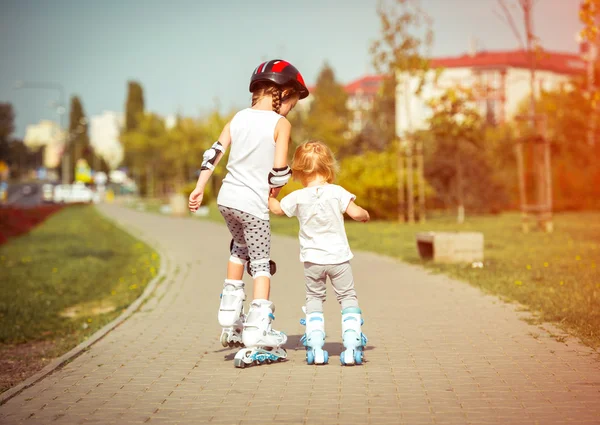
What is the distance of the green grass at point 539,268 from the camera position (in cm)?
880

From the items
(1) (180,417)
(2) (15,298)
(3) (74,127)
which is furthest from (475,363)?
(3) (74,127)

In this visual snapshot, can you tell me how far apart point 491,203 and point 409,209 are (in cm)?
908

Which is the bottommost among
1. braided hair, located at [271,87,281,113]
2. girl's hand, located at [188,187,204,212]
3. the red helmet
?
girl's hand, located at [188,187,204,212]

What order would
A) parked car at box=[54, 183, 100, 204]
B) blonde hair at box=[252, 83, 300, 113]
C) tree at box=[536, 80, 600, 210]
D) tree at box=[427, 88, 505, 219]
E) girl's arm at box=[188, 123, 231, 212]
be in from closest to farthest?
girl's arm at box=[188, 123, 231, 212], blonde hair at box=[252, 83, 300, 113], tree at box=[427, 88, 505, 219], tree at box=[536, 80, 600, 210], parked car at box=[54, 183, 100, 204]

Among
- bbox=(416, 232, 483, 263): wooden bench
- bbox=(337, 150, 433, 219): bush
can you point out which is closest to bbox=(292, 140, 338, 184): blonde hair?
bbox=(416, 232, 483, 263): wooden bench

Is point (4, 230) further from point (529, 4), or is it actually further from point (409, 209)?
point (529, 4)

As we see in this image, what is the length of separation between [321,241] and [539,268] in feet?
24.8

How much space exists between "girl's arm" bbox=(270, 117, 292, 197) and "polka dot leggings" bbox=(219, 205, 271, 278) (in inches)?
9.4

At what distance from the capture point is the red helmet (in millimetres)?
6320

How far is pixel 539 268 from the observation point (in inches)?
518

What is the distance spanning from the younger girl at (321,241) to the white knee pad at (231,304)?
50 cm

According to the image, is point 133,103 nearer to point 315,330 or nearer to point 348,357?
point 315,330

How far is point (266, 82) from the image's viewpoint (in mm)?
6438

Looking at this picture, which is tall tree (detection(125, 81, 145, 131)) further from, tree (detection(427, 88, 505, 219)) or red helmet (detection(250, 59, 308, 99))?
red helmet (detection(250, 59, 308, 99))
